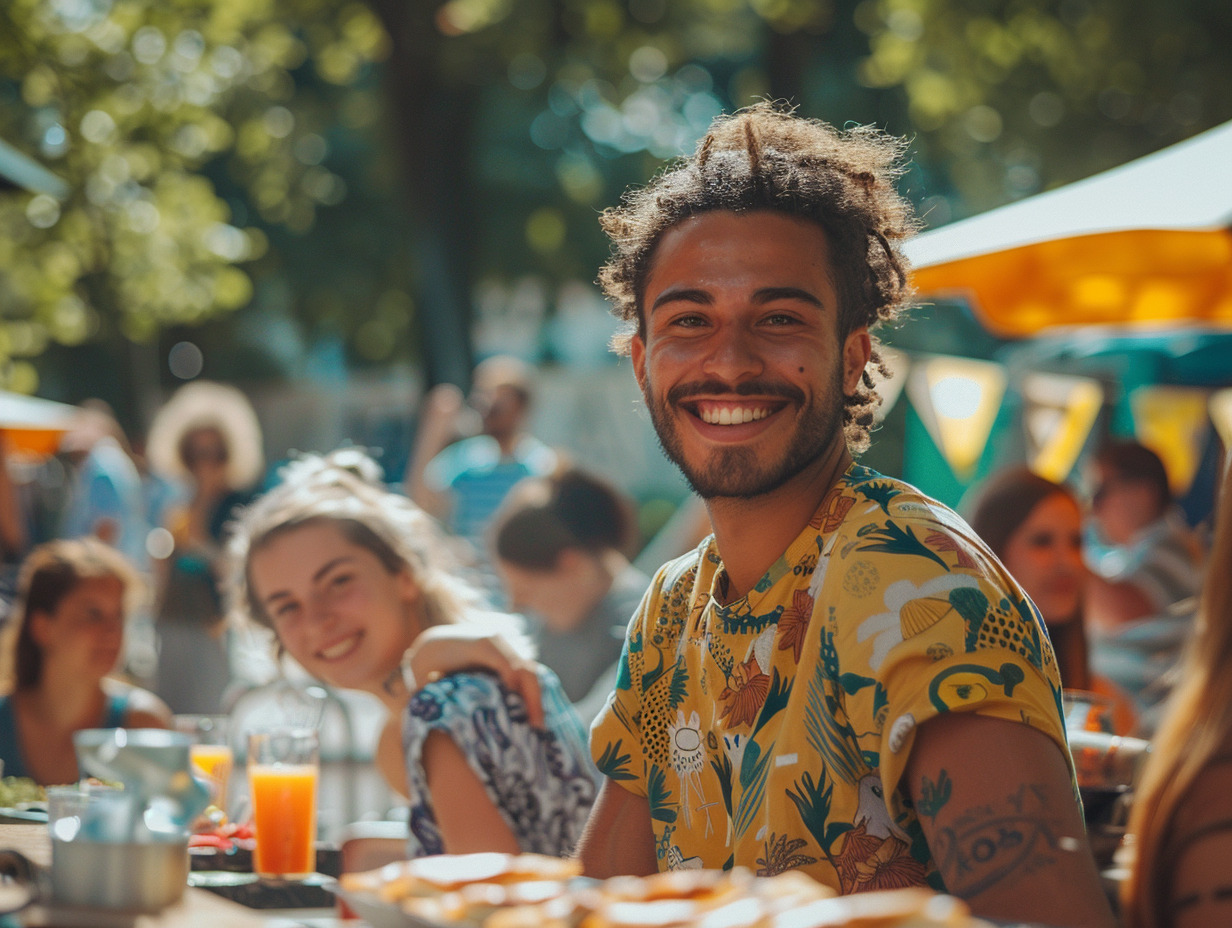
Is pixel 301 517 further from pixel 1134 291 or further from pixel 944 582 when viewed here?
pixel 1134 291

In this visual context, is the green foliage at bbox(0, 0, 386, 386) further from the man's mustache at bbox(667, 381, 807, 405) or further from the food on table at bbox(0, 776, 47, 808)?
the man's mustache at bbox(667, 381, 807, 405)

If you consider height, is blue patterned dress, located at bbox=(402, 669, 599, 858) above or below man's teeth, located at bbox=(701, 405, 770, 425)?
below

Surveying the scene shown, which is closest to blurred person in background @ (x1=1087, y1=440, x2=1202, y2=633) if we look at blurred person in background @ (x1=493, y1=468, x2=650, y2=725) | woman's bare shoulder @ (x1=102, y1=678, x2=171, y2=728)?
blurred person in background @ (x1=493, y1=468, x2=650, y2=725)

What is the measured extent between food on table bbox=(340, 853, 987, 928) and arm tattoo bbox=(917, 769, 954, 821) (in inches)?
10.2

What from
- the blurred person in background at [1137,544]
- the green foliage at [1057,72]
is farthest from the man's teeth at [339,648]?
the green foliage at [1057,72]

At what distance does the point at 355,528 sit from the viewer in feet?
10.4

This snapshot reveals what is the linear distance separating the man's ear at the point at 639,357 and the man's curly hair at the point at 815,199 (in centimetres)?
3

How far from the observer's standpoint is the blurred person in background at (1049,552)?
4.23 meters

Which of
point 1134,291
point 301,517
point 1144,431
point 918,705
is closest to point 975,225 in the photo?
point 1134,291

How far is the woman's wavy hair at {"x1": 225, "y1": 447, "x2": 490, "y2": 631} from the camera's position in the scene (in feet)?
10.4

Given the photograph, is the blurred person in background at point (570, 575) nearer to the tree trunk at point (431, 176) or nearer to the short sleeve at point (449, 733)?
the short sleeve at point (449, 733)

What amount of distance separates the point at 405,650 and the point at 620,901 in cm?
210

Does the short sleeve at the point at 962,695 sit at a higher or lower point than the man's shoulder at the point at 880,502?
lower

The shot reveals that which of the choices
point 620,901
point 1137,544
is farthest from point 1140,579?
point 620,901
